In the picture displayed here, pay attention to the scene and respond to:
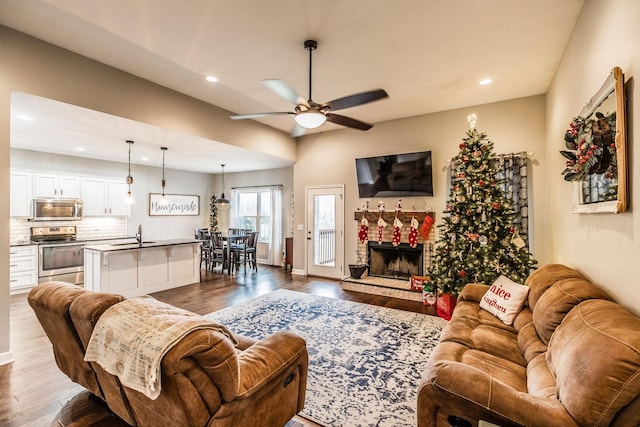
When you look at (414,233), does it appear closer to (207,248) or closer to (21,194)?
(207,248)

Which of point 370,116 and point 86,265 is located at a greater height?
point 370,116

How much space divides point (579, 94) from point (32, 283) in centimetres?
862

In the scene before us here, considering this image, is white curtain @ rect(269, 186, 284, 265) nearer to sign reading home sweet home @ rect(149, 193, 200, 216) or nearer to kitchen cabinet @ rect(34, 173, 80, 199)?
sign reading home sweet home @ rect(149, 193, 200, 216)

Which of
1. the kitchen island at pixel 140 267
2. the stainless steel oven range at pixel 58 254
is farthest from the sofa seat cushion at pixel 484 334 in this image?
the stainless steel oven range at pixel 58 254

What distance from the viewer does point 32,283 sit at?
5586 millimetres

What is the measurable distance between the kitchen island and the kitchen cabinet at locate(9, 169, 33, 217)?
2.12 meters

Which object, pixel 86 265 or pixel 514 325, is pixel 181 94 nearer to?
pixel 86 265

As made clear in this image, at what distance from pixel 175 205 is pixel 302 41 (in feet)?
23.2

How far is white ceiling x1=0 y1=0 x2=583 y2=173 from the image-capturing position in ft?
8.30

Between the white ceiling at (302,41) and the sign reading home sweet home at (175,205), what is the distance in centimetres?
355

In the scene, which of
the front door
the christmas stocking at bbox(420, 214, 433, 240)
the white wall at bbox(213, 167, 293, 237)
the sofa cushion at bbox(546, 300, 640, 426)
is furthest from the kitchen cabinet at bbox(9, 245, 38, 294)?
the sofa cushion at bbox(546, 300, 640, 426)

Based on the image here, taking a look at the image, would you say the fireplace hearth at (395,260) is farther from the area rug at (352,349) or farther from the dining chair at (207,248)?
the dining chair at (207,248)

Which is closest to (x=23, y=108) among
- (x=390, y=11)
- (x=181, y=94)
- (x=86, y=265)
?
(x=181, y=94)

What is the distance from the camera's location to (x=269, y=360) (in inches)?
65.0
